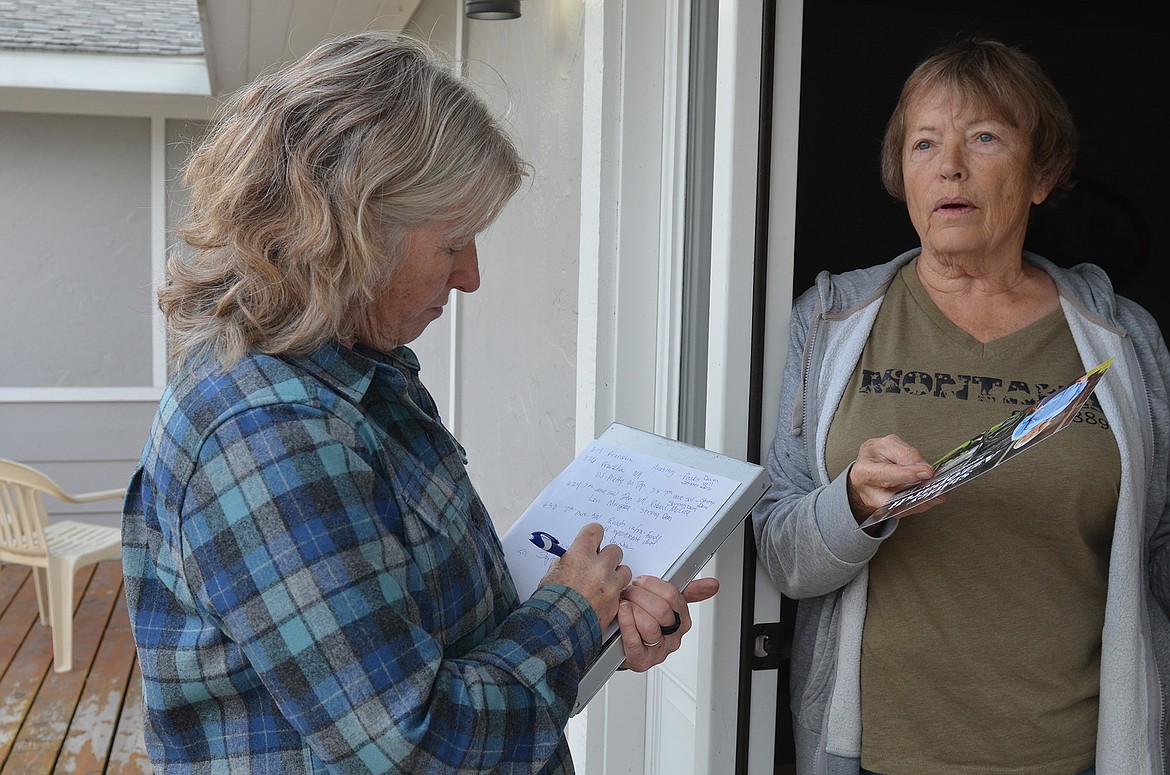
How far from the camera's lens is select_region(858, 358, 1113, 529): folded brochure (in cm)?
104

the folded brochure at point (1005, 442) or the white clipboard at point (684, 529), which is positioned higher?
the folded brochure at point (1005, 442)

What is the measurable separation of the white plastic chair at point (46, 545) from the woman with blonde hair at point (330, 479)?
4.46 m

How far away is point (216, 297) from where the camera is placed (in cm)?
98

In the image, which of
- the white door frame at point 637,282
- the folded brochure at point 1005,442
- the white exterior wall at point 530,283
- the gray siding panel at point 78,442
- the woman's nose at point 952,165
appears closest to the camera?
the folded brochure at point 1005,442

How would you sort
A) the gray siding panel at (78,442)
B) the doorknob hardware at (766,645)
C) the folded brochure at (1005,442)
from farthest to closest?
1. the gray siding panel at (78,442)
2. the doorknob hardware at (766,645)
3. the folded brochure at (1005,442)

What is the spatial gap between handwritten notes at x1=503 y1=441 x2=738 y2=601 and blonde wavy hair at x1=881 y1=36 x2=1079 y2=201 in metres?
0.66

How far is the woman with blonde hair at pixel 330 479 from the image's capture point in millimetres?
869

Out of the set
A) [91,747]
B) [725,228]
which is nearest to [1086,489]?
[725,228]

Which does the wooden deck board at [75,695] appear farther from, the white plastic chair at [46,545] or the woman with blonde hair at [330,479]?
the woman with blonde hair at [330,479]

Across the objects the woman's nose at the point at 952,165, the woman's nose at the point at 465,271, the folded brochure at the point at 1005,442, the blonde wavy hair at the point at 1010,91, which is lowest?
the folded brochure at the point at 1005,442

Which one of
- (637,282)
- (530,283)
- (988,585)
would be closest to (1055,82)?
(530,283)

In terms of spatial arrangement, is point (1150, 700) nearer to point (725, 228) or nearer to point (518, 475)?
point (725, 228)

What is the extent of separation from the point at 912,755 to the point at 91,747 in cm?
369

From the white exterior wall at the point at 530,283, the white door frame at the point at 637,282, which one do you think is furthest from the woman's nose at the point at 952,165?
the white exterior wall at the point at 530,283
